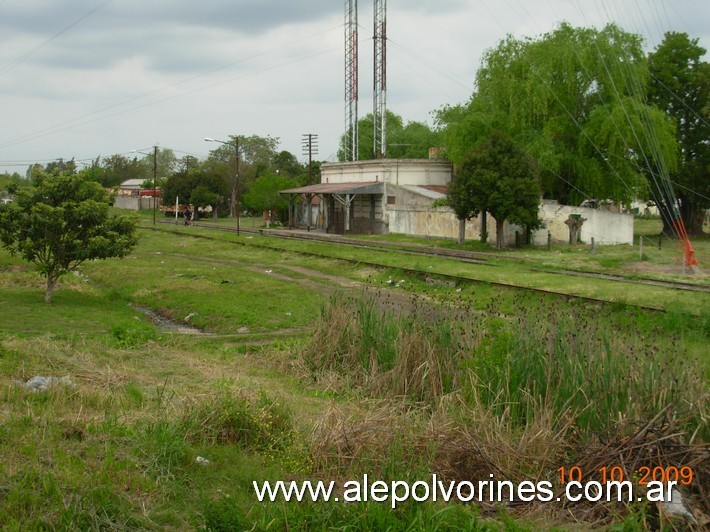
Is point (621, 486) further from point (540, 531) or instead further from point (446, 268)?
point (446, 268)

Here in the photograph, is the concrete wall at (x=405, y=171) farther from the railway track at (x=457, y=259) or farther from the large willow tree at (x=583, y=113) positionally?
the large willow tree at (x=583, y=113)

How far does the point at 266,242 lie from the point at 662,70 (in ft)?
85.8

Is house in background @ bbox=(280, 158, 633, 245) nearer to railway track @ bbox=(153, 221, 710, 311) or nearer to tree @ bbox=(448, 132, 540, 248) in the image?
tree @ bbox=(448, 132, 540, 248)

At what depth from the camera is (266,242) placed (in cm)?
4316

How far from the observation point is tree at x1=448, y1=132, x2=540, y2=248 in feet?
112

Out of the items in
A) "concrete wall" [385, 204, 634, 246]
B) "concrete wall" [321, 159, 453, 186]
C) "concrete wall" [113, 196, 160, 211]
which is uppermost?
"concrete wall" [321, 159, 453, 186]

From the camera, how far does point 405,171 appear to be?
5553cm

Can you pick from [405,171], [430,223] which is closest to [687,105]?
[430,223]

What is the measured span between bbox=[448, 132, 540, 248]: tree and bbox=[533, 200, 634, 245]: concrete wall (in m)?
2.76

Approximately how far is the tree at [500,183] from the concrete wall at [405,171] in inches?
736

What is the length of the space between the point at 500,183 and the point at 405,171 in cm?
2168
